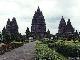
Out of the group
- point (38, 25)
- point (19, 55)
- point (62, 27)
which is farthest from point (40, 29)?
point (19, 55)

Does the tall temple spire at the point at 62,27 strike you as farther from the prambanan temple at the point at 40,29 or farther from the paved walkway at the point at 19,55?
the paved walkway at the point at 19,55

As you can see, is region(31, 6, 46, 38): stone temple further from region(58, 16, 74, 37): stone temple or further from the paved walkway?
the paved walkway

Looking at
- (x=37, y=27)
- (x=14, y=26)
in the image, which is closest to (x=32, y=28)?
(x=37, y=27)

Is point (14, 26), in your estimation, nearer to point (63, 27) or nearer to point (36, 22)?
point (36, 22)

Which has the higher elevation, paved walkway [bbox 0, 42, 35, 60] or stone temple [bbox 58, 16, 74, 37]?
stone temple [bbox 58, 16, 74, 37]

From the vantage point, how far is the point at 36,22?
494 feet

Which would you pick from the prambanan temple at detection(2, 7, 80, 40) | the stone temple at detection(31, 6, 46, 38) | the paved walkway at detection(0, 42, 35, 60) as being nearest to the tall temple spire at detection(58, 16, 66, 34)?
the prambanan temple at detection(2, 7, 80, 40)

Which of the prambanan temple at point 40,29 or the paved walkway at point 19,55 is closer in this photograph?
the paved walkway at point 19,55

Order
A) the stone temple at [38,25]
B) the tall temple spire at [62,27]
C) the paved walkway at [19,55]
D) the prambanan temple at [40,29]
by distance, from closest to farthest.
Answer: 1. the paved walkway at [19,55]
2. the prambanan temple at [40,29]
3. the tall temple spire at [62,27]
4. the stone temple at [38,25]

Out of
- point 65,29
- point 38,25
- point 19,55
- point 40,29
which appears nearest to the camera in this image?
point 19,55

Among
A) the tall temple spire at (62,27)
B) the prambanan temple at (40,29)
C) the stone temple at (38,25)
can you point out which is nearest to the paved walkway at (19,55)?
the prambanan temple at (40,29)

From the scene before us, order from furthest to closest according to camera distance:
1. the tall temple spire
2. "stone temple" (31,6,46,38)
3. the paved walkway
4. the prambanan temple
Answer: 1. "stone temple" (31,6,46,38)
2. the tall temple spire
3. the prambanan temple
4. the paved walkway

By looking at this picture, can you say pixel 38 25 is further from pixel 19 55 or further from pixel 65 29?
pixel 19 55

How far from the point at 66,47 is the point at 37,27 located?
359 ft
